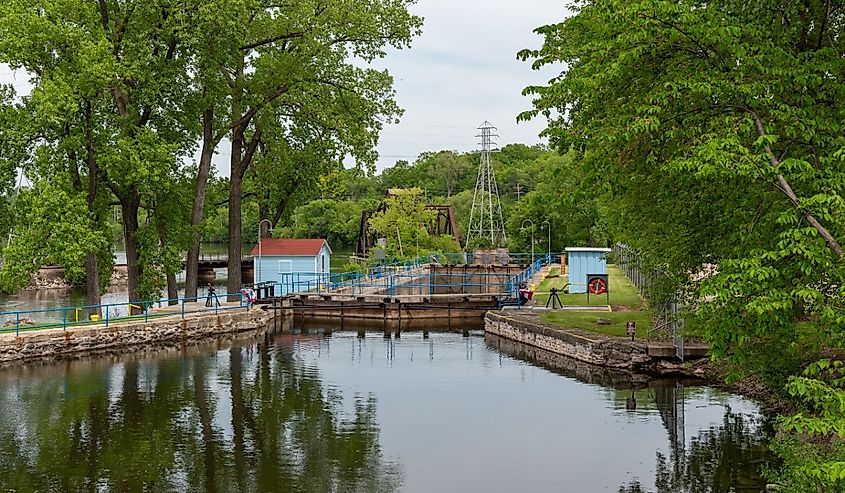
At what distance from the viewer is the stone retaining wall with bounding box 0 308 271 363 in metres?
26.7

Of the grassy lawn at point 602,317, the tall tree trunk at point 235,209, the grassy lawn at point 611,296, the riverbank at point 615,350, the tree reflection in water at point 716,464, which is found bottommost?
the tree reflection in water at point 716,464

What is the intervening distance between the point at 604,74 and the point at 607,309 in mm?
21278

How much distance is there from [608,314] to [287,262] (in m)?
18.9

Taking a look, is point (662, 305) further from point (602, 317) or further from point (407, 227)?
point (407, 227)

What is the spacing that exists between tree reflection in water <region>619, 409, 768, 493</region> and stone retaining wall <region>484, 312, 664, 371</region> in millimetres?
6208

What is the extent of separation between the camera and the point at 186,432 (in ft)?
59.2

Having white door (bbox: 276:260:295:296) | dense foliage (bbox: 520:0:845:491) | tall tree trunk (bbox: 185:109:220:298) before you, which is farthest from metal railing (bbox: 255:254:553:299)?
dense foliage (bbox: 520:0:845:491)

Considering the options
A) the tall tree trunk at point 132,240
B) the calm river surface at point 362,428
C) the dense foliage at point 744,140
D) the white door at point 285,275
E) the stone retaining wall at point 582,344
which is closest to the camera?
the dense foliage at point 744,140

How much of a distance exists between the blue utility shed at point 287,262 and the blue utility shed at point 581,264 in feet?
40.9

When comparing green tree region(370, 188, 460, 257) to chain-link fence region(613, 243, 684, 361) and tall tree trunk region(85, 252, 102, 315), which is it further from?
chain-link fence region(613, 243, 684, 361)

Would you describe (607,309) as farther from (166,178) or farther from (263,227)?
(263,227)

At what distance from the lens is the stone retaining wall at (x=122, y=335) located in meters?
26.7

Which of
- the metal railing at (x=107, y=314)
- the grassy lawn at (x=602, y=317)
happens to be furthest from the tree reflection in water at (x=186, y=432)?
the grassy lawn at (x=602, y=317)

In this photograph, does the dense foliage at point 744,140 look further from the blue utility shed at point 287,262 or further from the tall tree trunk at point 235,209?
the blue utility shed at point 287,262
